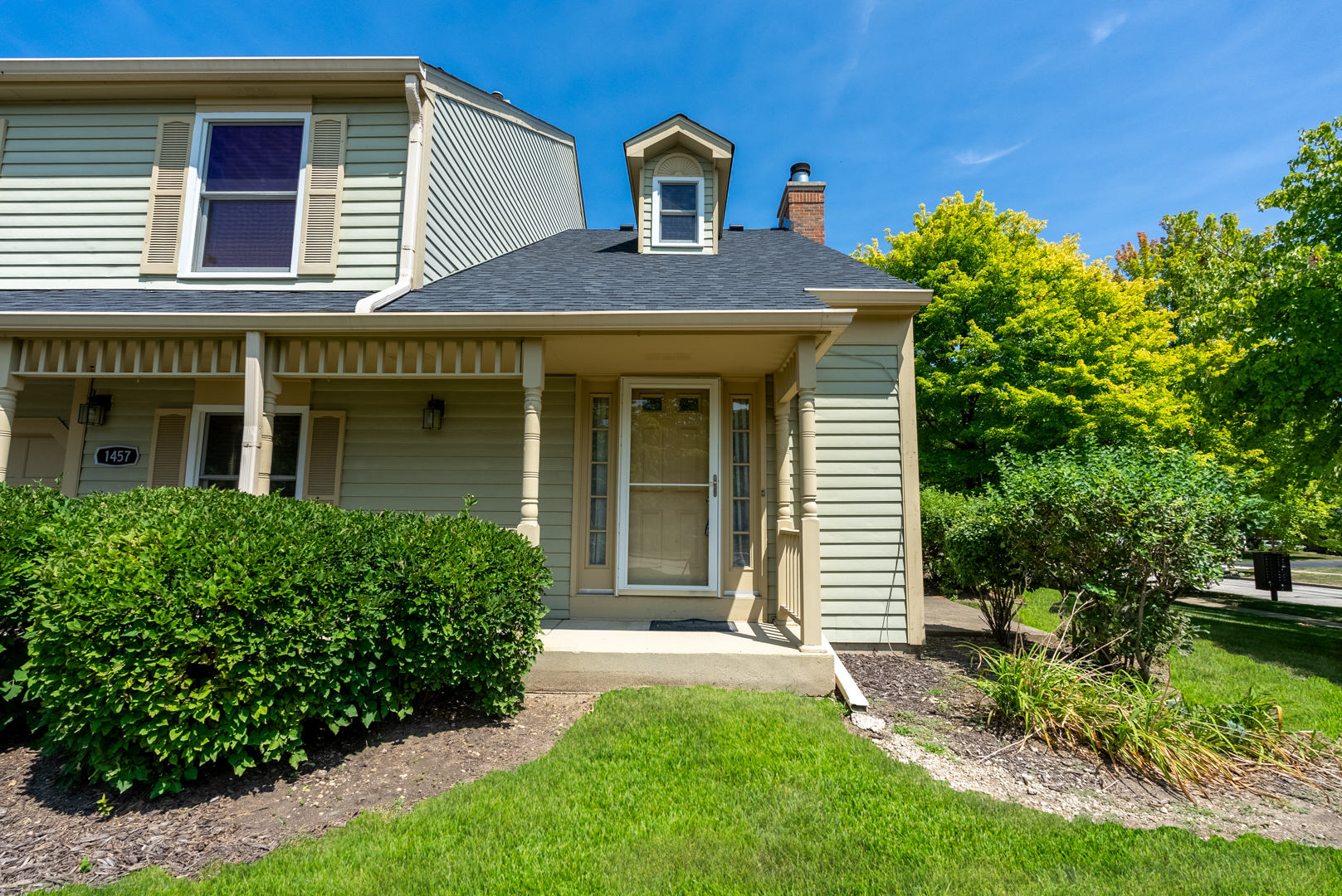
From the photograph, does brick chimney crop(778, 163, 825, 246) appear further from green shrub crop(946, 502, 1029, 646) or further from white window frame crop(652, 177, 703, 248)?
green shrub crop(946, 502, 1029, 646)

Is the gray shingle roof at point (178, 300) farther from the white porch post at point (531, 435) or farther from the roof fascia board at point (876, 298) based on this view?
the roof fascia board at point (876, 298)

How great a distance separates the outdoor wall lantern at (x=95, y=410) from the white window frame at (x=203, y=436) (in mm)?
847

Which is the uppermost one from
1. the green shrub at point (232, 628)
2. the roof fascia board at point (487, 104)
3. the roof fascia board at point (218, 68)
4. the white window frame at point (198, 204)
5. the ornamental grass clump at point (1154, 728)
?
the roof fascia board at point (487, 104)

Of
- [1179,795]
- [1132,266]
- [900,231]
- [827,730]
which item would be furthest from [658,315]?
[1132,266]

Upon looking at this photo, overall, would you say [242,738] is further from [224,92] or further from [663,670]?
[224,92]

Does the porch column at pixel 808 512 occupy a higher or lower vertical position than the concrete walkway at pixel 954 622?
higher

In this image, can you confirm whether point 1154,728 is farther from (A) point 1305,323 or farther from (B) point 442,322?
(A) point 1305,323

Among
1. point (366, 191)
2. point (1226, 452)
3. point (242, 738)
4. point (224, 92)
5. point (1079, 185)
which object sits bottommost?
point (242, 738)

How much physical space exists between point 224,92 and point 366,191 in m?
1.75

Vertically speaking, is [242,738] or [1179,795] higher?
[242,738]

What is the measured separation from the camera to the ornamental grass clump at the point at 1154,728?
130 inches

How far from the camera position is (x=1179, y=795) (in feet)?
10.1

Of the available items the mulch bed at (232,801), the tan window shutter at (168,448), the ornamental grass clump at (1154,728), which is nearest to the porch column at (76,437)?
the tan window shutter at (168,448)

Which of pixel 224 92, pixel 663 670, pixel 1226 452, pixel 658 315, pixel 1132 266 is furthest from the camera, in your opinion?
pixel 1132 266
